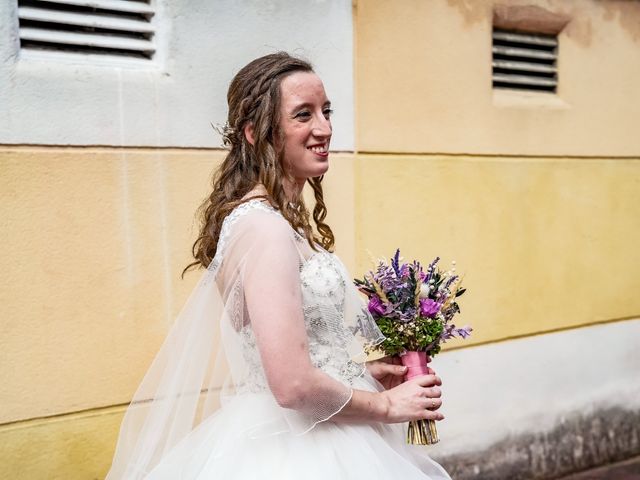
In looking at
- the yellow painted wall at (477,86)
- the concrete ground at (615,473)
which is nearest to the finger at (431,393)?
the yellow painted wall at (477,86)

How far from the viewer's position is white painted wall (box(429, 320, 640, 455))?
4496mm

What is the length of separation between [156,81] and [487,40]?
214cm

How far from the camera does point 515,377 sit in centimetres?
476

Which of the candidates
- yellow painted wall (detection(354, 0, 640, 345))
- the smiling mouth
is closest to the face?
the smiling mouth

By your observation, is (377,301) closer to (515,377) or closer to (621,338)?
(515,377)

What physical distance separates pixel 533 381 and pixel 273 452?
304cm

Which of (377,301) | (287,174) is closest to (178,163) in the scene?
(287,174)

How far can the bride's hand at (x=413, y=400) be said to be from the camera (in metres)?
2.32

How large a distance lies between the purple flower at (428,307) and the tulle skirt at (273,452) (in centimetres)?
31

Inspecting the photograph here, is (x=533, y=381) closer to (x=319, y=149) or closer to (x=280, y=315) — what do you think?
(x=319, y=149)

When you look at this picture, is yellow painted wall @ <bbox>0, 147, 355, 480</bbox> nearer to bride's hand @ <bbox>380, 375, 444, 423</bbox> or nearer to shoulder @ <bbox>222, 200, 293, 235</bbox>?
shoulder @ <bbox>222, 200, 293, 235</bbox>

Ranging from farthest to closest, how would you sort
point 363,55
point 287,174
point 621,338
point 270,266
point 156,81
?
point 621,338 < point 363,55 < point 156,81 < point 287,174 < point 270,266

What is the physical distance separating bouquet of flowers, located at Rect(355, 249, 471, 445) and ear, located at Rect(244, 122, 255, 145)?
0.58 meters

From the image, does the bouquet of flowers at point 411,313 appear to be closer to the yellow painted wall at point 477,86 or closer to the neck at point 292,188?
the neck at point 292,188
